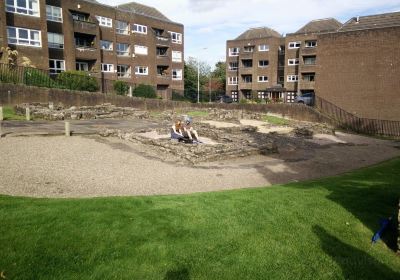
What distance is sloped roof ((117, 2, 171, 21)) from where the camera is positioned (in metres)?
54.0

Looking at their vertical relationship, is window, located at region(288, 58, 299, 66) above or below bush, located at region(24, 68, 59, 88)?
above

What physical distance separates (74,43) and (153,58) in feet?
47.8

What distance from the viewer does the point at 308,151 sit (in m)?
18.9

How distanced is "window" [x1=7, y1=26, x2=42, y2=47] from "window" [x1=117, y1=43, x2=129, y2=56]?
46.3 ft

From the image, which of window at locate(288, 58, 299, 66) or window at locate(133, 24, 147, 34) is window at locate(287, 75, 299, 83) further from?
window at locate(133, 24, 147, 34)

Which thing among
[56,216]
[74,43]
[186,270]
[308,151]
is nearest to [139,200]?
[56,216]

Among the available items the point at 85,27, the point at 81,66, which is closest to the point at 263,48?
the point at 85,27

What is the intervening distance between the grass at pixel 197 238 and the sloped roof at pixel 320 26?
55583 mm

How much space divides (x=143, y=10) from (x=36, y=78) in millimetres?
31218

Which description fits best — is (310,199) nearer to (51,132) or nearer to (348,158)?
(348,158)

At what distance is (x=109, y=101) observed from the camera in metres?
32.6

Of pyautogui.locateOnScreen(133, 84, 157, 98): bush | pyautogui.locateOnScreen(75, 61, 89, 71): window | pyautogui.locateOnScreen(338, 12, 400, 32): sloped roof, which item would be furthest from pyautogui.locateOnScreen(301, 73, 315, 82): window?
pyautogui.locateOnScreen(75, 61, 89, 71): window

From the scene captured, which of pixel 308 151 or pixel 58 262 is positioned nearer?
pixel 58 262

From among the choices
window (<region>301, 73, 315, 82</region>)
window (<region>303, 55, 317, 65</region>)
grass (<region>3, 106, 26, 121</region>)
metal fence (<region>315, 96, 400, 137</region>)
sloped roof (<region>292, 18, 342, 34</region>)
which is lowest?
metal fence (<region>315, 96, 400, 137</region>)
